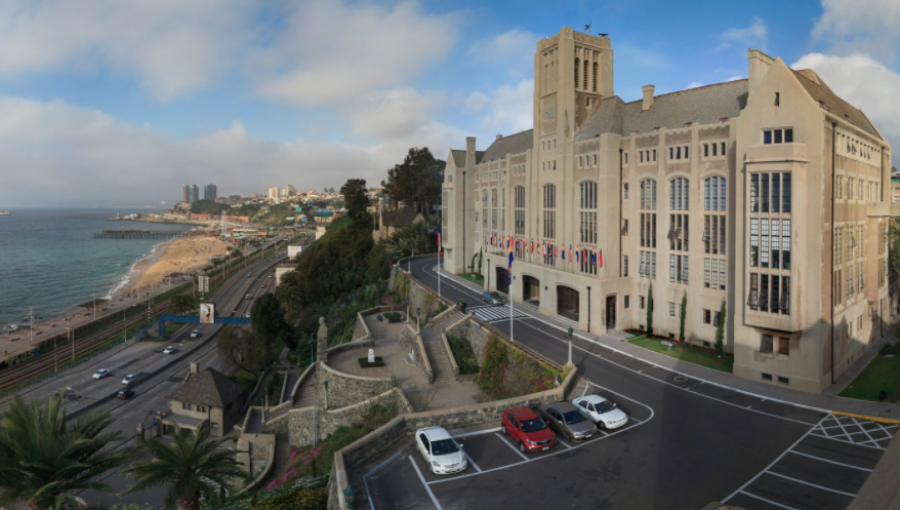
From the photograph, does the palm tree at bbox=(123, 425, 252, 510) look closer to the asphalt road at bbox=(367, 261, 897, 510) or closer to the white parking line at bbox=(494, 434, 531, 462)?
the asphalt road at bbox=(367, 261, 897, 510)

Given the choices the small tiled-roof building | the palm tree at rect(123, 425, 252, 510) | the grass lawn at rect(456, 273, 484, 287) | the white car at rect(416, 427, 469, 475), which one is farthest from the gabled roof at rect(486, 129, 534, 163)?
the palm tree at rect(123, 425, 252, 510)

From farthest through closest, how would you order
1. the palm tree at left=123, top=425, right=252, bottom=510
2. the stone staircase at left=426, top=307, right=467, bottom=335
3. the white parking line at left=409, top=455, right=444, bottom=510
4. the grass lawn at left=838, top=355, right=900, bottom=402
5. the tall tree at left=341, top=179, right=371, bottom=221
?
the tall tree at left=341, top=179, right=371, bottom=221 → the stone staircase at left=426, top=307, right=467, bottom=335 → the grass lawn at left=838, top=355, right=900, bottom=402 → the palm tree at left=123, top=425, right=252, bottom=510 → the white parking line at left=409, top=455, right=444, bottom=510

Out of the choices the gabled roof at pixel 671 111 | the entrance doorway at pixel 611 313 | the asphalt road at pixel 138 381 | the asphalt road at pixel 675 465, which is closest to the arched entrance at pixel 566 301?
the entrance doorway at pixel 611 313

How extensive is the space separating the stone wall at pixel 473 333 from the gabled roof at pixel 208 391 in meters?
25.7

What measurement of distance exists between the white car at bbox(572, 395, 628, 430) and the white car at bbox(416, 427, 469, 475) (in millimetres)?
7492

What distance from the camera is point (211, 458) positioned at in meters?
22.7

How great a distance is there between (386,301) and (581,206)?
3528 centimetres

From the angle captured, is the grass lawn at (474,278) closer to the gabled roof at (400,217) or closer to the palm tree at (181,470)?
the gabled roof at (400,217)

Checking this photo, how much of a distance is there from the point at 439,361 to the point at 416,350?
2.75 metres

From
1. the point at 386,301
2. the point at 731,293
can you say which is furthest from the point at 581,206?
the point at 386,301

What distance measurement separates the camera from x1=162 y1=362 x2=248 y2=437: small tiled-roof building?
53656 mm

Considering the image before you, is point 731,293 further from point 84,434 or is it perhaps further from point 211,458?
point 84,434

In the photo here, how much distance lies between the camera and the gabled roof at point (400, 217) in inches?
3900

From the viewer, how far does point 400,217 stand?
329ft
